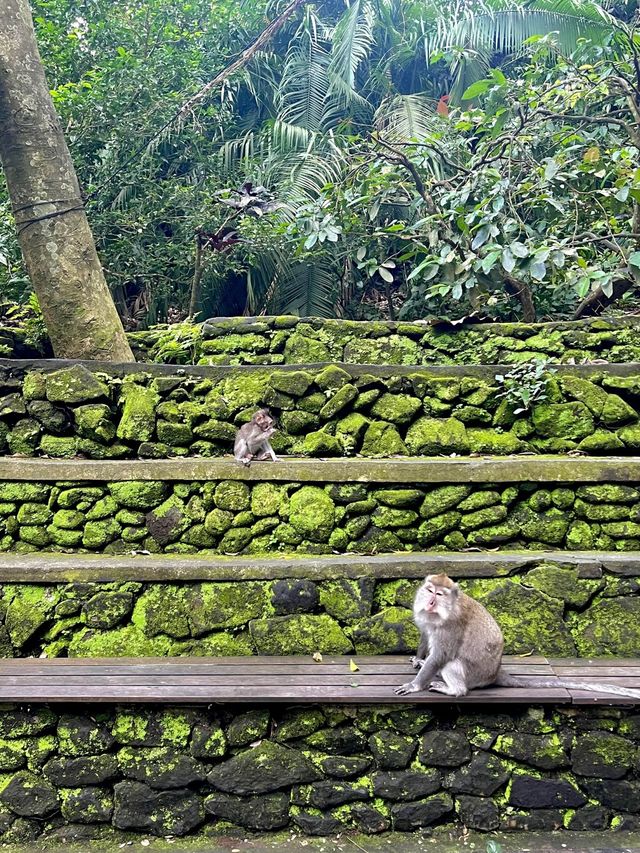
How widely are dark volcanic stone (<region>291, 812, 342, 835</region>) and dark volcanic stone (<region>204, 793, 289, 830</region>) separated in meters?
0.08

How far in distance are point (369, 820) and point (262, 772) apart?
0.57 m

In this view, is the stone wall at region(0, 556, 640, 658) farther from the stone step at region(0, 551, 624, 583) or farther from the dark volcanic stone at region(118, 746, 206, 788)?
the dark volcanic stone at region(118, 746, 206, 788)

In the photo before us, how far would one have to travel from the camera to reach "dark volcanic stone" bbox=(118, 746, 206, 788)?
3.45m

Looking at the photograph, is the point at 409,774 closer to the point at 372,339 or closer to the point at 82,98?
the point at 372,339

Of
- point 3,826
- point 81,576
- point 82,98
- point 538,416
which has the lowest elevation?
point 3,826

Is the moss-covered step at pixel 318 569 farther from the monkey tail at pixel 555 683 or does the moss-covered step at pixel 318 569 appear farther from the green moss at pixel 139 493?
the monkey tail at pixel 555 683

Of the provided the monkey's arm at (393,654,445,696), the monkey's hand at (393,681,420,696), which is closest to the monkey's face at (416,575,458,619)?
the monkey's arm at (393,654,445,696)

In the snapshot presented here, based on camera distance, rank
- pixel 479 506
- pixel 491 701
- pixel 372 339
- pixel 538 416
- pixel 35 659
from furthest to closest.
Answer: pixel 372 339 < pixel 538 416 < pixel 479 506 < pixel 35 659 < pixel 491 701

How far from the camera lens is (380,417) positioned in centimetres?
490

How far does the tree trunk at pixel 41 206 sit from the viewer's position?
5371mm

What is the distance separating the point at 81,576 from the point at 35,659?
0.51 meters

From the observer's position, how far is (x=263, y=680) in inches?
139

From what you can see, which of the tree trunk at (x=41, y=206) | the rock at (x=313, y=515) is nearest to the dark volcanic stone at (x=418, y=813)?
the rock at (x=313, y=515)

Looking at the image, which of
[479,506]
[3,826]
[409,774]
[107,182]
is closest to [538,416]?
[479,506]
